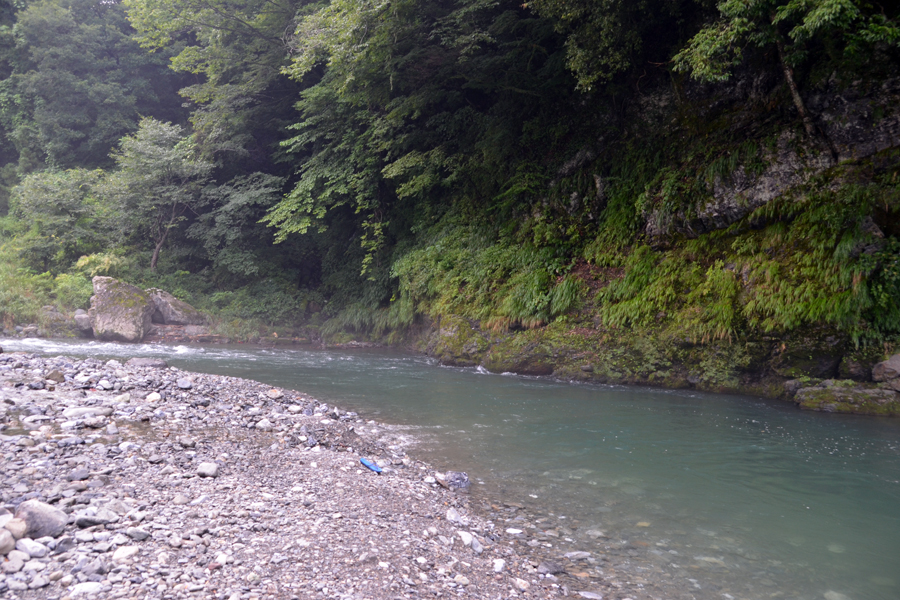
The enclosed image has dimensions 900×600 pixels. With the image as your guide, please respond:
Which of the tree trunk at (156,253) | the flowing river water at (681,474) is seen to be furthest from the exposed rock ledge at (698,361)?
the tree trunk at (156,253)

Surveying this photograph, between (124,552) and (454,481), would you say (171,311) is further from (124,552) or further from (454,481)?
(124,552)

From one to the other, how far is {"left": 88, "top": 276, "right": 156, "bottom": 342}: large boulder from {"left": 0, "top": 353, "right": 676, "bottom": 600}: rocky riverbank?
11173mm

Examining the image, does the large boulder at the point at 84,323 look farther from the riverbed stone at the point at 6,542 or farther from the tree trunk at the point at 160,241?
the riverbed stone at the point at 6,542

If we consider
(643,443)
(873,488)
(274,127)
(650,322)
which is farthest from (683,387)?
(274,127)

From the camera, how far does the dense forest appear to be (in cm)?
888

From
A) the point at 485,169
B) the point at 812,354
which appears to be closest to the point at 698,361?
the point at 812,354

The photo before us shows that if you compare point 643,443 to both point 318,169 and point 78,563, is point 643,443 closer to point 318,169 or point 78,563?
point 78,563

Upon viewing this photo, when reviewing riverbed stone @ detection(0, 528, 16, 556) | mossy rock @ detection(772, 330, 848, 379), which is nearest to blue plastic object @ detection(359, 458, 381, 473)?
riverbed stone @ detection(0, 528, 16, 556)

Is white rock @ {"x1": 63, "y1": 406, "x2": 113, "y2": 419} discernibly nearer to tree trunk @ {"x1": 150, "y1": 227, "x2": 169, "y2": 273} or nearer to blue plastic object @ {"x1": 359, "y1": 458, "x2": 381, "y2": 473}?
blue plastic object @ {"x1": 359, "y1": 458, "x2": 381, "y2": 473}

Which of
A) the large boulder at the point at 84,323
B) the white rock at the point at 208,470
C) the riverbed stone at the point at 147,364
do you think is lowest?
the large boulder at the point at 84,323

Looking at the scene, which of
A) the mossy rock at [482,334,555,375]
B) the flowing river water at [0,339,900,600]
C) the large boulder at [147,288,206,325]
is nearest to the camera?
the flowing river water at [0,339,900,600]

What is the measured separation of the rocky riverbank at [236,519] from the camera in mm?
2684

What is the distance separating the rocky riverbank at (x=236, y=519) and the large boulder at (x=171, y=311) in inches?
496

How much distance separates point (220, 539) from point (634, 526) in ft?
10.2
